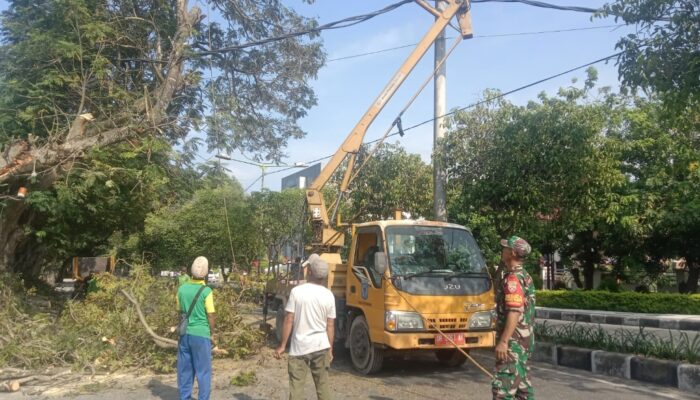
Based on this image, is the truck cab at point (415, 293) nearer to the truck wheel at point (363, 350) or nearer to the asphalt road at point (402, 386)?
the truck wheel at point (363, 350)

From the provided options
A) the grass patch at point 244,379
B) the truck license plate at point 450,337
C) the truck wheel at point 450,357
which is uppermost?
the truck license plate at point 450,337

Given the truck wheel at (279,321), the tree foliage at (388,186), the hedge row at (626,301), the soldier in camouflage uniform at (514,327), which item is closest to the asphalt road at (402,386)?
the truck wheel at (279,321)

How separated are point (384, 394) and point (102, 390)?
3.64 m

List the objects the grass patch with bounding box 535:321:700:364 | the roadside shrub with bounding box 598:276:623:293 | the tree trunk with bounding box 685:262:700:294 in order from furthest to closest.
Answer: the roadside shrub with bounding box 598:276:623:293 < the tree trunk with bounding box 685:262:700:294 < the grass patch with bounding box 535:321:700:364

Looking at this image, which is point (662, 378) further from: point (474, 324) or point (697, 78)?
point (697, 78)

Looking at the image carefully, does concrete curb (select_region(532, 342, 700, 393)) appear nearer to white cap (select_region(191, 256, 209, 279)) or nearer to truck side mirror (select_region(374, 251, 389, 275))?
truck side mirror (select_region(374, 251, 389, 275))

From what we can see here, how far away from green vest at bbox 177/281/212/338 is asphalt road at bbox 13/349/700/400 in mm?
1443

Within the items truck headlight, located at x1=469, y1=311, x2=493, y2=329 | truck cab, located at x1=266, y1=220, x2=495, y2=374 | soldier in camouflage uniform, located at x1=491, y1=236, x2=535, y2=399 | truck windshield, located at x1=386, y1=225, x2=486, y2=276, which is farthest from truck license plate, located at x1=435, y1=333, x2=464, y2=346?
soldier in camouflage uniform, located at x1=491, y1=236, x2=535, y2=399

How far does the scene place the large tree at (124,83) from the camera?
1131cm

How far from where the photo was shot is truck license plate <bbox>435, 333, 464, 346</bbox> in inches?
293

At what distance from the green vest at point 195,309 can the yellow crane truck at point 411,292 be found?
2.48 m

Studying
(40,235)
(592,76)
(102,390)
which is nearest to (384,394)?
(102,390)

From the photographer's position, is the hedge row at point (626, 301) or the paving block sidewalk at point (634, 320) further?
the hedge row at point (626, 301)

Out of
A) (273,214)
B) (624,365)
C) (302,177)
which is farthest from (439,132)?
(302,177)
